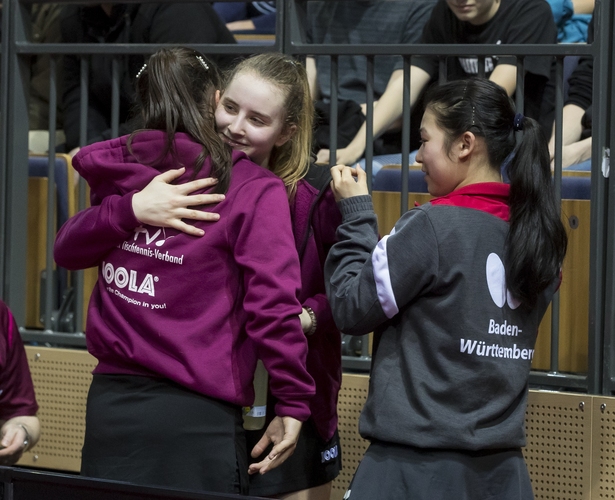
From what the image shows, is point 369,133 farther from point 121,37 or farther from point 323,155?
point 121,37

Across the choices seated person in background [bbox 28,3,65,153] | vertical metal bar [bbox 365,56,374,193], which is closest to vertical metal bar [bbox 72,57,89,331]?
seated person in background [bbox 28,3,65,153]

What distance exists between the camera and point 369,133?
3.26 metres

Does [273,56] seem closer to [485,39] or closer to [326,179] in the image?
[326,179]

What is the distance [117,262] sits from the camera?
2.14 meters

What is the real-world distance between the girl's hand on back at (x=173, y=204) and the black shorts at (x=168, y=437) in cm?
37

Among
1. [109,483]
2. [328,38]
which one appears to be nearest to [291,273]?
[109,483]

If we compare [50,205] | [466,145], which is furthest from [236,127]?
[50,205]

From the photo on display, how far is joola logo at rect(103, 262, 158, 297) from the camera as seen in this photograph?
2078mm

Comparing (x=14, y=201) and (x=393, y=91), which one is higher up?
(x=393, y=91)

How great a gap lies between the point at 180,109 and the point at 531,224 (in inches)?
33.6

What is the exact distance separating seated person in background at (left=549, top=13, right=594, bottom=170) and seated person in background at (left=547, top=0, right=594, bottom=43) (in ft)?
1.45

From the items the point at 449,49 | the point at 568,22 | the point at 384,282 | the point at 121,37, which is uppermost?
the point at 568,22

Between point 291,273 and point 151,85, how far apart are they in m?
0.55

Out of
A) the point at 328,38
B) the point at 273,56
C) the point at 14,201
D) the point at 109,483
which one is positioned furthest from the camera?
the point at 328,38
